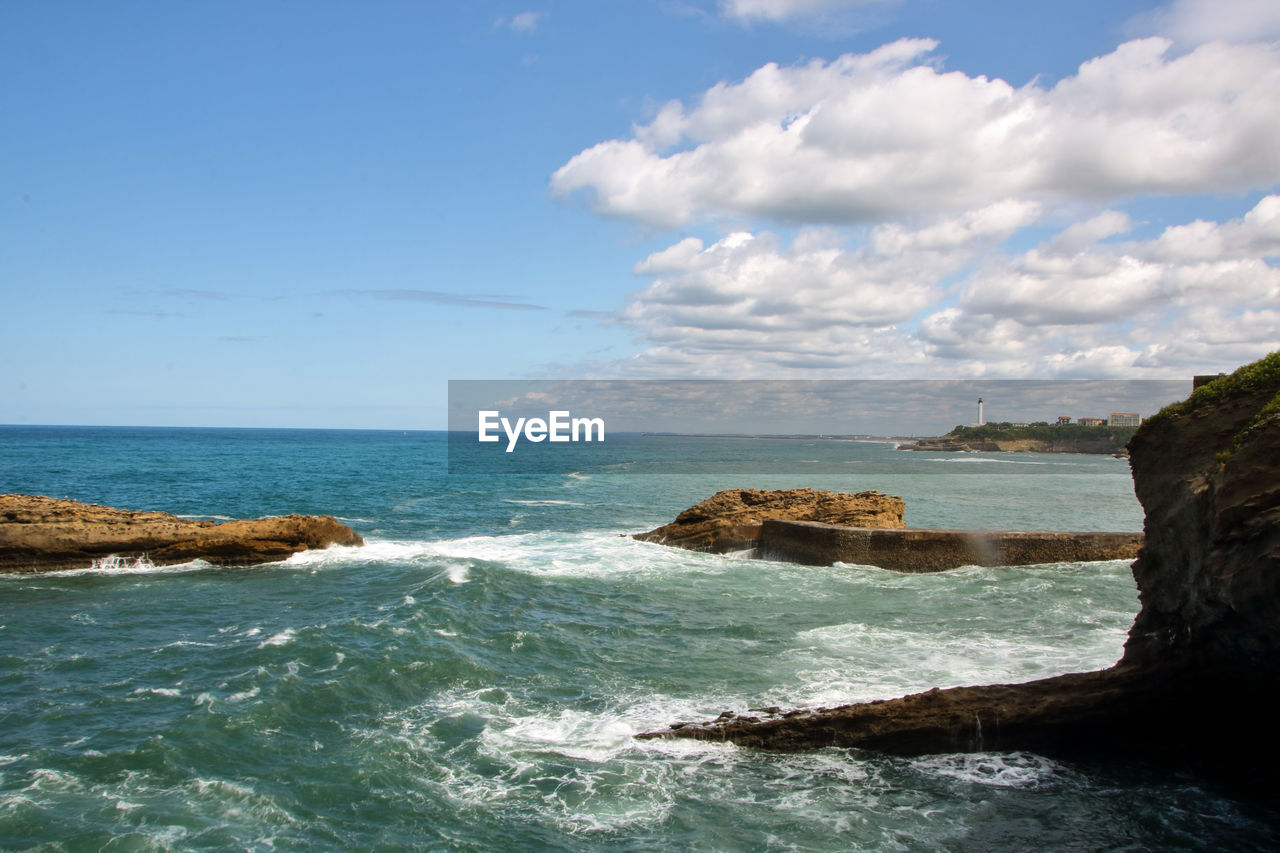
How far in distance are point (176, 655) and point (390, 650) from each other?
3831 mm

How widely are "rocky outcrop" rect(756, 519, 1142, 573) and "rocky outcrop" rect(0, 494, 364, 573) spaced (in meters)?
16.8

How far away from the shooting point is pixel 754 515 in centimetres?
2591

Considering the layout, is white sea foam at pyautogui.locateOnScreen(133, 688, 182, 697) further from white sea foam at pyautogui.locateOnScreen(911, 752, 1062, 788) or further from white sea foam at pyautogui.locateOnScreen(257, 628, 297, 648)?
white sea foam at pyautogui.locateOnScreen(911, 752, 1062, 788)

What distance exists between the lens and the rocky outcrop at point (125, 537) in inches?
811

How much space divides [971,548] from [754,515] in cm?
710

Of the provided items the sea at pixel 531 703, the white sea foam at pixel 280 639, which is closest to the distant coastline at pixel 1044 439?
the sea at pixel 531 703

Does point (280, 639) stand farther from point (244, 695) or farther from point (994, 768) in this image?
point (994, 768)

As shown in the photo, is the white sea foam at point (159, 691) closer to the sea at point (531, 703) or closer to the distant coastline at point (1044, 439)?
the sea at point (531, 703)

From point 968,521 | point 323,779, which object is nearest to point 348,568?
point 323,779

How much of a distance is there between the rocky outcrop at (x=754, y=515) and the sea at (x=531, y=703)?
1.14 meters

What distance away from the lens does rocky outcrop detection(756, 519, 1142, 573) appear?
21.3m

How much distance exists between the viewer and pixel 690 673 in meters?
12.9

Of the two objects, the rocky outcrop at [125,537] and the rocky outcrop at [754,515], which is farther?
the rocky outcrop at [754,515]

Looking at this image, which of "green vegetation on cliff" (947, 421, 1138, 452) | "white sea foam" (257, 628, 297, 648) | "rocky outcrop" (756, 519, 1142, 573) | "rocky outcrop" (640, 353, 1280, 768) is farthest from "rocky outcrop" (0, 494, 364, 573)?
"green vegetation on cliff" (947, 421, 1138, 452)
